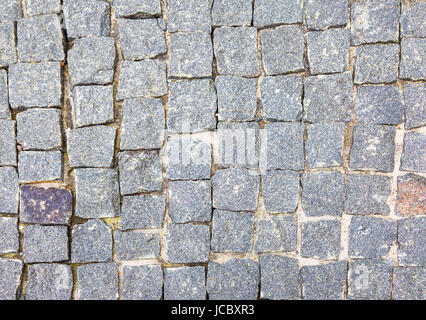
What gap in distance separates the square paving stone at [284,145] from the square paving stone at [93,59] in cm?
115

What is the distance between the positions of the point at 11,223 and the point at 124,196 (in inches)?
31.6

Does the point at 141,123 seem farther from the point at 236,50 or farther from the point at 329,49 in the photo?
the point at 329,49

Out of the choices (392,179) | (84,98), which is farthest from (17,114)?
(392,179)

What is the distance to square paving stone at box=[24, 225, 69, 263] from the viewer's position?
2402mm

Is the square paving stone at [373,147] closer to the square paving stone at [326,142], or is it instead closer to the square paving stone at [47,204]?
the square paving stone at [326,142]

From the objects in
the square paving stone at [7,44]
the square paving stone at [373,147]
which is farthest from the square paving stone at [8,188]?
the square paving stone at [373,147]

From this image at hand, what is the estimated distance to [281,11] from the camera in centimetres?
235

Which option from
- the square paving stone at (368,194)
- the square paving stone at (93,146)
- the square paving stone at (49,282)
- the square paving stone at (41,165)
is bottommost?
the square paving stone at (49,282)

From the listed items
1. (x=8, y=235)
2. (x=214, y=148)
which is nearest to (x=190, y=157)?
(x=214, y=148)

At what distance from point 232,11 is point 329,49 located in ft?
2.29

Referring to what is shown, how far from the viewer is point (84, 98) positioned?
237 cm

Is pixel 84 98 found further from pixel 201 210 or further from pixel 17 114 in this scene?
pixel 201 210

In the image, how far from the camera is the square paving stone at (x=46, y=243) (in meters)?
2.40

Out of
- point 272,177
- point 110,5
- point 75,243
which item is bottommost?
point 75,243
